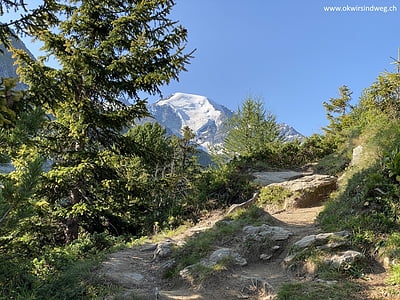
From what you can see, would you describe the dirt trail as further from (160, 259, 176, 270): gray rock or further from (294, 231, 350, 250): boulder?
(294, 231, 350, 250): boulder

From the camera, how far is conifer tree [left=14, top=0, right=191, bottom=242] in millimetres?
8609

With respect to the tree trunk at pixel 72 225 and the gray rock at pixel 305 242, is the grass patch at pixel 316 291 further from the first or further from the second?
the tree trunk at pixel 72 225

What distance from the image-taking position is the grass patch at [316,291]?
4.12m

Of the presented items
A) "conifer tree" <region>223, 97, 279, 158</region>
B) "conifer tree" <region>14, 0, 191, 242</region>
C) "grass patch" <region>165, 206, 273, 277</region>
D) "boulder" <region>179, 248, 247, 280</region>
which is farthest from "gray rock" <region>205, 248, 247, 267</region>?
"conifer tree" <region>223, 97, 279, 158</region>

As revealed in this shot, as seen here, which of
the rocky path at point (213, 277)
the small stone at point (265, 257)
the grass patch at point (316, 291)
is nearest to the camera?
the grass patch at point (316, 291)

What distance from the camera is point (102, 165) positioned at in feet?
29.3

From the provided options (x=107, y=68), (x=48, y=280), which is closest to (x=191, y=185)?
(x=107, y=68)

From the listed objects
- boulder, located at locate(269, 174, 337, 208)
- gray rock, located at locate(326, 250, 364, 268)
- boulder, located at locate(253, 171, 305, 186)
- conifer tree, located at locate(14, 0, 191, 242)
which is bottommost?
gray rock, located at locate(326, 250, 364, 268)

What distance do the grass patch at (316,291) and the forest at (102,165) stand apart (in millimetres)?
635

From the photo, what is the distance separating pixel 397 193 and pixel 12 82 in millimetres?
6458

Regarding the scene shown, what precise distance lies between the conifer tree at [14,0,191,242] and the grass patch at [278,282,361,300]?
19.3 feet

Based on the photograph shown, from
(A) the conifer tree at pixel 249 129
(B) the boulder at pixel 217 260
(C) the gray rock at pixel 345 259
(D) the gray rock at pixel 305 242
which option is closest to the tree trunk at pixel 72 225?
A: (B) the boulder at pixel 217 260

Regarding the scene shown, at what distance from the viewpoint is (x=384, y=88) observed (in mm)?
12547

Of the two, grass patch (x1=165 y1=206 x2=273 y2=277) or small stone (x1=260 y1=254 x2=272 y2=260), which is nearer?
small stone (x1=260 y1=254 x2=272 y2=260)
